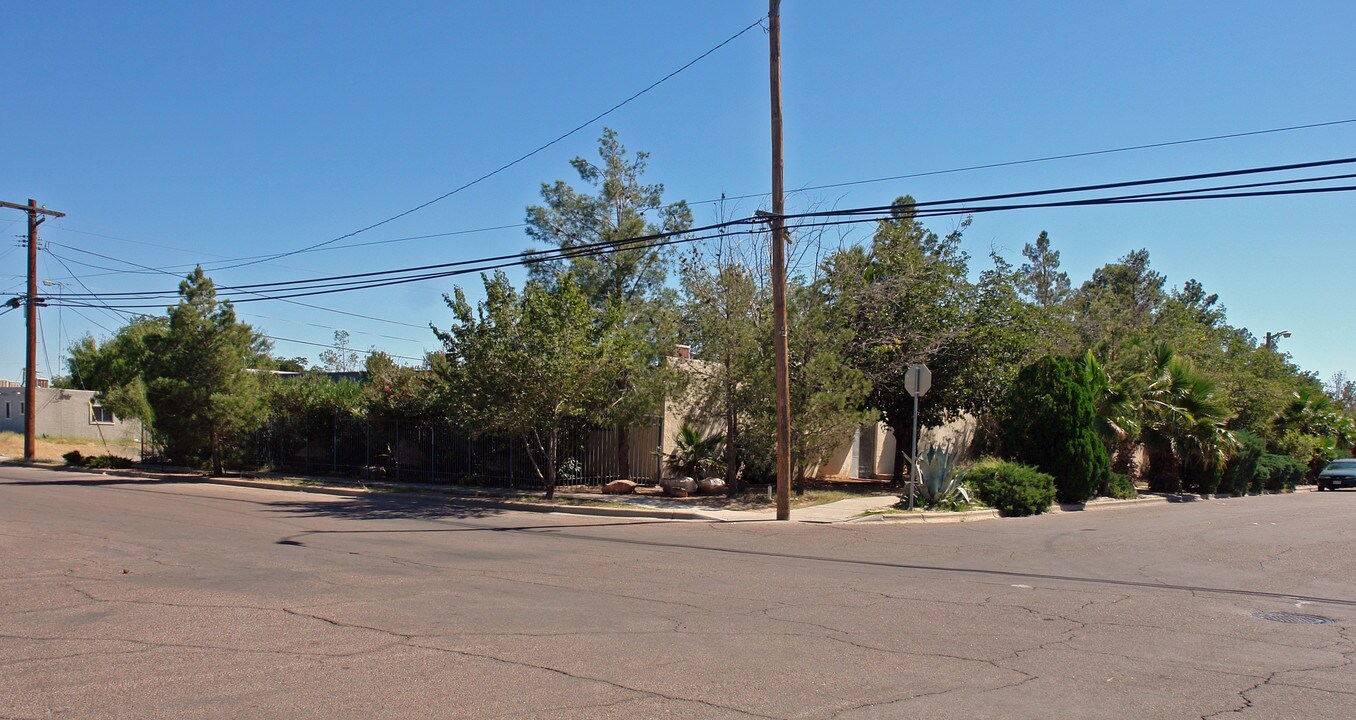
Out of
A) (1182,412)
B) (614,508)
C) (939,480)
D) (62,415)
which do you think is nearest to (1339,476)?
(1182,412)

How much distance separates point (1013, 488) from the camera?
19984mm

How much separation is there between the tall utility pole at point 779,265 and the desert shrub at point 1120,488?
36.1 ft

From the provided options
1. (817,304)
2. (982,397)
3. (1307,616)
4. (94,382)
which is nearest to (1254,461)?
(982,397)

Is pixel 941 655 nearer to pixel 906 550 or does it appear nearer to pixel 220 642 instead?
pixel 220 642

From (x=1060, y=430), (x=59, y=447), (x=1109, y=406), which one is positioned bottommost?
(x=59, y=447)

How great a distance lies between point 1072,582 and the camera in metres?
10.9

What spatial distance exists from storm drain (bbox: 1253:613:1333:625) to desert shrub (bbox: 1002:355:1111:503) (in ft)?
43.0

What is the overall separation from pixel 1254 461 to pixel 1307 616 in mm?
24824

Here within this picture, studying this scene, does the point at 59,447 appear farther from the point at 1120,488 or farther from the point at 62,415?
the point at 1120,488

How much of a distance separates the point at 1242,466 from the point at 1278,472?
462cm

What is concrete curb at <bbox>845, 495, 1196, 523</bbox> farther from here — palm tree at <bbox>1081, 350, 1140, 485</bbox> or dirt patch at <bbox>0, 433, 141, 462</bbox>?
dirt patch at <bbox>0, 433, 141, 462</bbox>

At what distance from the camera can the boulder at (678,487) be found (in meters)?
21.9

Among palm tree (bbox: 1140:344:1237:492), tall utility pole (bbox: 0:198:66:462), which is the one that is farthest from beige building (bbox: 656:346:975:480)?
tall utility pole (bbox: 0:198:66:462)

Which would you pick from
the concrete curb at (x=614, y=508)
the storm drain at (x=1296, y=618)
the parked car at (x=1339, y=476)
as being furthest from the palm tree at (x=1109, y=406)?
the parked car at (x=1339, y=476)
